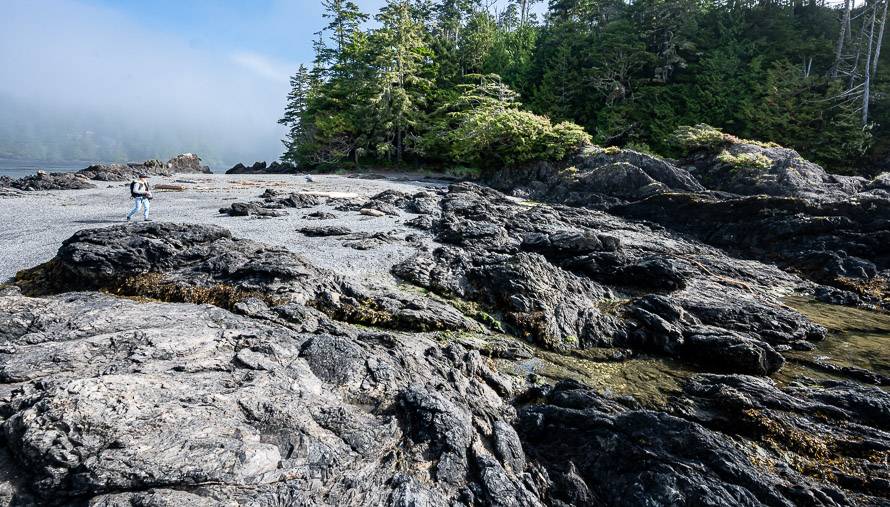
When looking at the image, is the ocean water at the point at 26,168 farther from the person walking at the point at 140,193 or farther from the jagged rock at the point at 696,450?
the jagged rock at the point at 696,450

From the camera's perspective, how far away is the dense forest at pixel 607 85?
28953mm

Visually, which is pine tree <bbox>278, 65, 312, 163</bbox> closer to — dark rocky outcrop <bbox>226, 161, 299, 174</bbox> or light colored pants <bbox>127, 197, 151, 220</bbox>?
dark rocky outcrop <bbox>226, 161, 299, 174</bbox>

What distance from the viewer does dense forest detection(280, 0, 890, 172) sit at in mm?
28953

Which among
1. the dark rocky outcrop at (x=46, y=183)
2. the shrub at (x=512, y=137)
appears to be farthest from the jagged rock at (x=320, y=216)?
the shrub at (x=512, y=137)

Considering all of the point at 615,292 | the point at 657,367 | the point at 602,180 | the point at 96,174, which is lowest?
the point at 657,367

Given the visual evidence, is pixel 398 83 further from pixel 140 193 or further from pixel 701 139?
pixel 140 193

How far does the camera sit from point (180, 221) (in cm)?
1444

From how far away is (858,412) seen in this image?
19.6ft

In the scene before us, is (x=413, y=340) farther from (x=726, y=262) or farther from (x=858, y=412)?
(x=726, y=262)

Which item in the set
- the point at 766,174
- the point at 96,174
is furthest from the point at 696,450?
the point at 96,174

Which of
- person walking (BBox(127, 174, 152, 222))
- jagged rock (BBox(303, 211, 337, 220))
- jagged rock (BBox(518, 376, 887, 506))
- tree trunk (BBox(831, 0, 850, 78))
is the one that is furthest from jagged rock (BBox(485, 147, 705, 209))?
tree trunk (BBox(831, 0, 850, 78))

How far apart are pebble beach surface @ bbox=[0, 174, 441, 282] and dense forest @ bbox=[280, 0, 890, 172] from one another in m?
16.0

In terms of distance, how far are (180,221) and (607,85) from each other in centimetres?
3646

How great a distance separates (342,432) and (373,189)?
2276 cm
